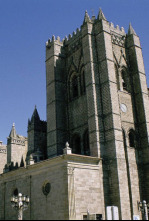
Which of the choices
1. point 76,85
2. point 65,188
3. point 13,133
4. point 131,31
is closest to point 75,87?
point 76,85

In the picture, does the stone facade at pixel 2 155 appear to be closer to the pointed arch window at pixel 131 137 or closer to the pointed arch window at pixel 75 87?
the pointed arch window at pixel 75 87

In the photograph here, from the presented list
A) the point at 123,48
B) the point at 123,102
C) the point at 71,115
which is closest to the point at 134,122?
the point at 123,102

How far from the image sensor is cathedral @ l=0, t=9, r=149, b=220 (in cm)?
1938

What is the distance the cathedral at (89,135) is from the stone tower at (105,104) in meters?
0.07

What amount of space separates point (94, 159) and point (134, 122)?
611cm

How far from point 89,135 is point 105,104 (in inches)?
112

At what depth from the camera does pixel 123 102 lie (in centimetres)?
2473

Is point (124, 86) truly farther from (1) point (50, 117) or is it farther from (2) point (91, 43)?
(1) point (50, 117)

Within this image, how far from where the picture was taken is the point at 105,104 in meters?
23.1

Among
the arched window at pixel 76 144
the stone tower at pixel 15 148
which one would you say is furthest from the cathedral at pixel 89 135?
the stone tower at pixel 15 148

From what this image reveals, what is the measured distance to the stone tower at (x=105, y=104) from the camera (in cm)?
2134

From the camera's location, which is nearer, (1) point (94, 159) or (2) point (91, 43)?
(1) point (94, 159)

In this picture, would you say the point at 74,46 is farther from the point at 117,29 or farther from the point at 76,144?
the point at 76,144

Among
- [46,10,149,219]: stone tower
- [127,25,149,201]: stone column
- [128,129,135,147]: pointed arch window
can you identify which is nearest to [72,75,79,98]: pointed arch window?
[46,10,149,219]: stone tower
